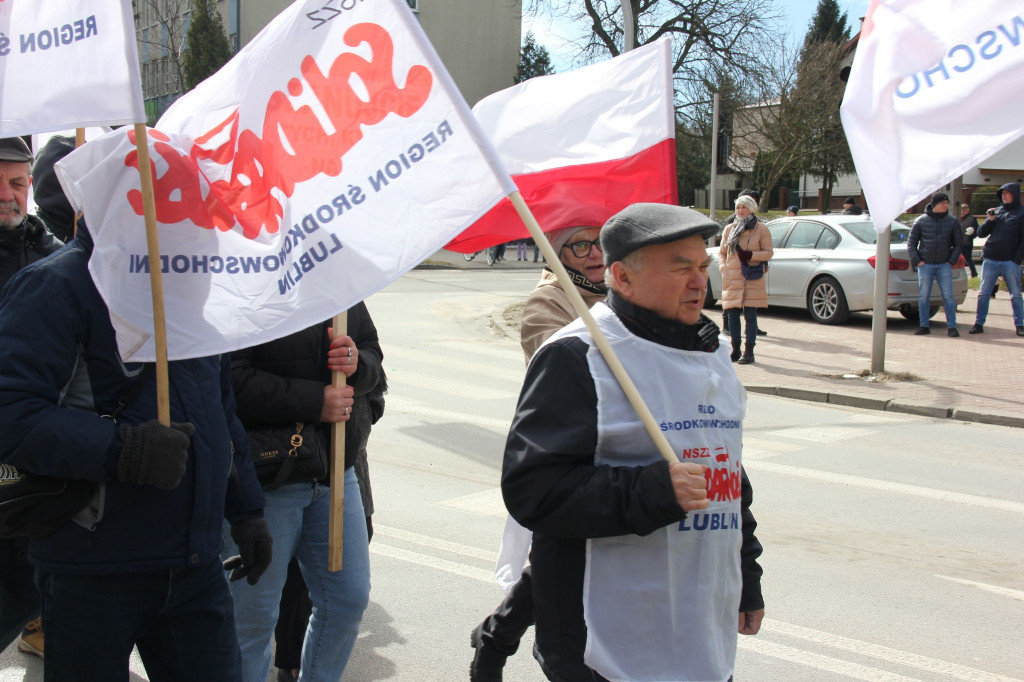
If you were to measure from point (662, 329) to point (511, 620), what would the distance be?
1.28m

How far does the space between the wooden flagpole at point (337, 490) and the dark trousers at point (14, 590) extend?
40.0 inches

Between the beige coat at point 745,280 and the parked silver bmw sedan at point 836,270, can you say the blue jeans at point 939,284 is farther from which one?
the beige coat at point 745,280

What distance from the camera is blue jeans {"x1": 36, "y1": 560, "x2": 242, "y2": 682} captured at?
7.58ft

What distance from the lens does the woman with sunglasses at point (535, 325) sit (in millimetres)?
3119

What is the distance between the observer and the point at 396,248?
2518 mm

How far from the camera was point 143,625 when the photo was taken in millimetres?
2410

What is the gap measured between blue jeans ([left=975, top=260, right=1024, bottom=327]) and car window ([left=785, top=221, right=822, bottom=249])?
241 centimetres

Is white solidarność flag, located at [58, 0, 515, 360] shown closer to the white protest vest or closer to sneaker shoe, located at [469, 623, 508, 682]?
the white protest vest

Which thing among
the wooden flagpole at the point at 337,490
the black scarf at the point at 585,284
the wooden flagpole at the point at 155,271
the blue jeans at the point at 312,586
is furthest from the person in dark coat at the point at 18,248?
the black scarf at the point at 585,284

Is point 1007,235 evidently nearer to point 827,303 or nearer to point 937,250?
point 937,250

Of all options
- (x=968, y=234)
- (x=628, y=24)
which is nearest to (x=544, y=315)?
(x=628, y=24)

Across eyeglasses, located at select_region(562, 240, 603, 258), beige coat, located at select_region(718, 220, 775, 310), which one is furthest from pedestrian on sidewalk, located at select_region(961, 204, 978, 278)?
eyeglasses, located at select_region(562, 240, 603, 258)

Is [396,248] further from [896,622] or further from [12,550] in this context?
[896,622]

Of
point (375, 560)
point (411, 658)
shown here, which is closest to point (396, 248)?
point (411, 658)
